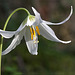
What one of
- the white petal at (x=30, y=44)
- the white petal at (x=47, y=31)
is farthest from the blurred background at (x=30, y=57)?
the white petal at (x=47, y=31)

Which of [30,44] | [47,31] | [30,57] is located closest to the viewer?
[47,31]

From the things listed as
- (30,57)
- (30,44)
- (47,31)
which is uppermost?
(47,31)

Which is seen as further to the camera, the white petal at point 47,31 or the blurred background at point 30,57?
the blurred background at point 30,57

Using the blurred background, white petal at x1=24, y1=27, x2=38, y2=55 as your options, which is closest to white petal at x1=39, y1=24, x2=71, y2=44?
white petal at x1=24, y1=27, x2=38, y2=55

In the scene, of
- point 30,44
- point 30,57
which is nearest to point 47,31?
point 30,44

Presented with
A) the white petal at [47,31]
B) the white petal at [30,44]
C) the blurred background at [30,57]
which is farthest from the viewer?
the blurred background at [30,57]

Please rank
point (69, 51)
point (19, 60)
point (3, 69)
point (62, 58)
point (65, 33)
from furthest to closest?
→ point (65, 33) < point (69, 51) < point (62, 58) < point (19, 60) < point (3, 69)

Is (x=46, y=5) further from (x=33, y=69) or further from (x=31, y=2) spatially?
(x=33, y=69)

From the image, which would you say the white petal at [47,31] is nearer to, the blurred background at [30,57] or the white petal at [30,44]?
the white petal at [30,44]

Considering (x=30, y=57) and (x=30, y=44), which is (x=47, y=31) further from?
(x=30, y=57)

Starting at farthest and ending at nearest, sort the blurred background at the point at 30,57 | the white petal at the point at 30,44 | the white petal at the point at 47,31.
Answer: the blurred background at the point at 30,57, the white petal at the point at 30,44, the white petal at the point at 47,31

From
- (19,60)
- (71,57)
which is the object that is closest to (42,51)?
(19,60)
